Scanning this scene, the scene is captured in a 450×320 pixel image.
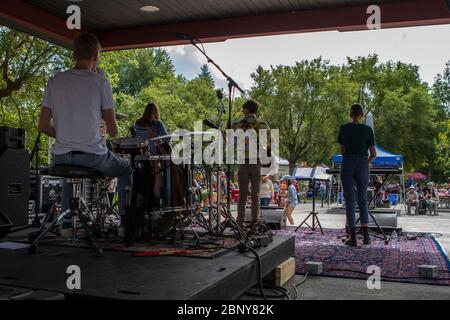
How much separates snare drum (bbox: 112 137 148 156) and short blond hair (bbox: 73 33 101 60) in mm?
842

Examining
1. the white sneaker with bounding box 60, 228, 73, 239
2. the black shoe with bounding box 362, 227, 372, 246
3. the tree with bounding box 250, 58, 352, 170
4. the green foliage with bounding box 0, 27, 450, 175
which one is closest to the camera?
the white sneaker with bounding box 60, 228, 73, 239

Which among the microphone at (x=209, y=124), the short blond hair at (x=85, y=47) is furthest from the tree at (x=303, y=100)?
the short blond hair at (x=85, y=47)

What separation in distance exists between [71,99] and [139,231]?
1.56 meters

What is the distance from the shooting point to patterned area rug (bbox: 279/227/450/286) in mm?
4621

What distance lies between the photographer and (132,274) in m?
2.70

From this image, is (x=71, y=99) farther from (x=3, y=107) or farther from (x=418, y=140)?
(x=418, y=140)

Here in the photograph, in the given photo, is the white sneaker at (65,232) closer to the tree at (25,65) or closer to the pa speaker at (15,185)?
the pa speaker at (15,185)

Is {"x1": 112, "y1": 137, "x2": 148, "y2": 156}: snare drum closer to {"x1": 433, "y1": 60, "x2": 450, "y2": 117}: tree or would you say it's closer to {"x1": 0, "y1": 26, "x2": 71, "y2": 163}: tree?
{"x1": 0, "y1": 26, "x2": 71, "y2": 163}: tree

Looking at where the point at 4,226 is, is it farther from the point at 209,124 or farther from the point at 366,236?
the point at 366,236

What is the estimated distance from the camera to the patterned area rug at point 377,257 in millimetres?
4621

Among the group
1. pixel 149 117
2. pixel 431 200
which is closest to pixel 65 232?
pixel 149 117

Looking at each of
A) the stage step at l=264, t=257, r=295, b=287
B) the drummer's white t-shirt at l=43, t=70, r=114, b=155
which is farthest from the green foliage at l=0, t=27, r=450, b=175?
the drummer's white t-shirt at l=43, t=70, r=114, b=155

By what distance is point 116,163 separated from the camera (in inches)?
136
